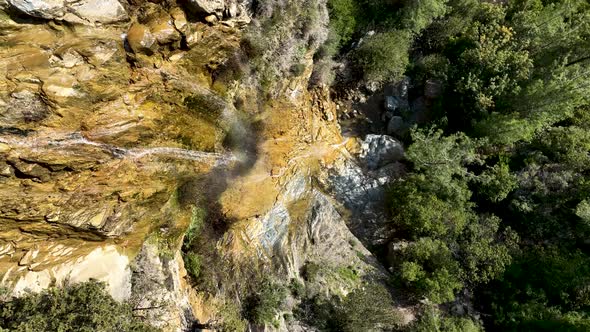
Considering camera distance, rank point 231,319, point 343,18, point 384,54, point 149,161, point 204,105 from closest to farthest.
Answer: point 149,161 < point 231,319 < point 204,105 < point 384,54 < point 343,18

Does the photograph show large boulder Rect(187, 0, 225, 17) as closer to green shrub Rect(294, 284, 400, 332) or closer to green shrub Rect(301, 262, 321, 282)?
green shrub Rect(301, 262, 321, 282)

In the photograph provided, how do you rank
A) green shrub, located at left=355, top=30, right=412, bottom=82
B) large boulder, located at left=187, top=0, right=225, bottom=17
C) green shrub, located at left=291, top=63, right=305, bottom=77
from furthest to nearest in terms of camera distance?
green shrub, located at left=355, top=30, right=412, bottom=82, green shrub, located at left=291, top=63, right=305, bottom=77, large boulder, located at left=187, top=0, right=225, bottom=17

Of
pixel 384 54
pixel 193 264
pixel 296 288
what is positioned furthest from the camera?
pixel 384 54

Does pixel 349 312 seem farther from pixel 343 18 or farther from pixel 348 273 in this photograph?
pixel 343 18

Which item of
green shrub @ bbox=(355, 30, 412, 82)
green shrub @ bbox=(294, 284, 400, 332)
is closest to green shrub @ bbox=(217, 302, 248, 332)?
green shrub @ bbox=(294, 284, 400, 332)

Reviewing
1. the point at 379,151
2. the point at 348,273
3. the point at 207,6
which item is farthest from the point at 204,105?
the point at 379,151

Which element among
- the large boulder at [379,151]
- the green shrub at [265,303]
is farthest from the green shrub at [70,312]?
the large boulder at [379,151]

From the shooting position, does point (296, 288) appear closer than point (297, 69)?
Yes
